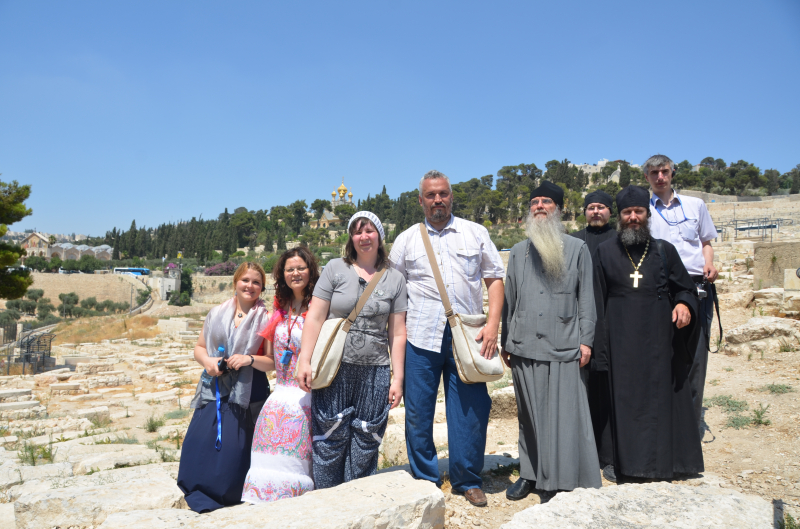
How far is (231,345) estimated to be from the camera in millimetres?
2730

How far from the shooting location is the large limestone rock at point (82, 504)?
2.30 meters

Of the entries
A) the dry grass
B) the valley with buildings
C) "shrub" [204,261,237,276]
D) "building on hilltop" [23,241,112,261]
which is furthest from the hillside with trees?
the valley with buildings

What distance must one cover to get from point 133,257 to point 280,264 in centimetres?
6997

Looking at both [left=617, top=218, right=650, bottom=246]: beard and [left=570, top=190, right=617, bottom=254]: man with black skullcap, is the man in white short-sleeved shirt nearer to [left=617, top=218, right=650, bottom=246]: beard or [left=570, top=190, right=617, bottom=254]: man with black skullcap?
[left=617, top=218, right=650, bottom=246]: beard

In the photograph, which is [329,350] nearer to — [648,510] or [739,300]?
[648,510]

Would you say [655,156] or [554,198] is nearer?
[554,198]

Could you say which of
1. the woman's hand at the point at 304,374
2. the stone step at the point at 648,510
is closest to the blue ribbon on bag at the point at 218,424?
the woman's hand at the point at 304,374

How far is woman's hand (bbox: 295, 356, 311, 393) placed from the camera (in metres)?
2.44

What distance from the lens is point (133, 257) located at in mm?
62875

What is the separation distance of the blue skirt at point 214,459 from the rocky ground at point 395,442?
0.13 metres

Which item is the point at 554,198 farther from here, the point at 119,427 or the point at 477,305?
the point at 119,427

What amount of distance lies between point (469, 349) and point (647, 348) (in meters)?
1.10

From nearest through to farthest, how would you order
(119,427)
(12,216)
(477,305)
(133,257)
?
(477,305) < (119,427) < (12,216) < (133,257)

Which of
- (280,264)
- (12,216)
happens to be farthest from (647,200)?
(12,216)
